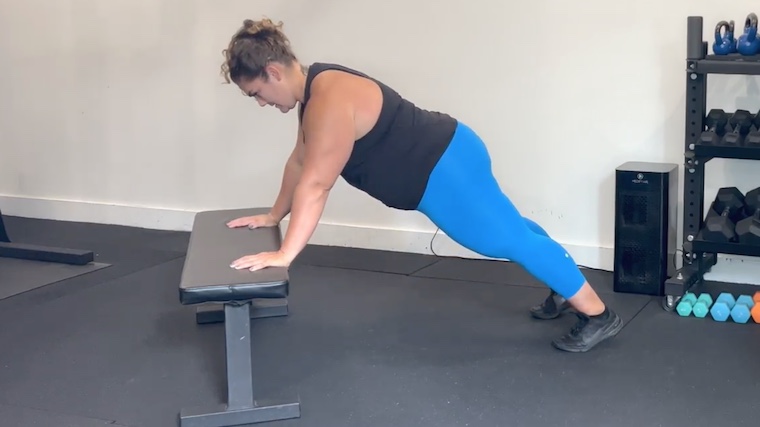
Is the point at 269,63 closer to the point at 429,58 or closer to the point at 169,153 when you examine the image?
the point at 429,58

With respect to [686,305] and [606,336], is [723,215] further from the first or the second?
[606,336]

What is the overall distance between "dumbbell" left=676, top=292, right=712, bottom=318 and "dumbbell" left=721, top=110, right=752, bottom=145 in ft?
1.79

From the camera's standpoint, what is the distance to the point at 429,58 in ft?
12.8

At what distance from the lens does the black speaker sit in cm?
328

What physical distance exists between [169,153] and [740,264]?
2780mm

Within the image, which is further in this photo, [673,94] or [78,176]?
[78,176]

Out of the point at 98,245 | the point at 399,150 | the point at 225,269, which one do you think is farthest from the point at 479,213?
the point at 98,245

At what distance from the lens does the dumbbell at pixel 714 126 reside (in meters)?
3.09

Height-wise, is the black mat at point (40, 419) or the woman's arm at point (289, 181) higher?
the woman's arm at point (289, 181)

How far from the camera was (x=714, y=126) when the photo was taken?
3156 millimetres

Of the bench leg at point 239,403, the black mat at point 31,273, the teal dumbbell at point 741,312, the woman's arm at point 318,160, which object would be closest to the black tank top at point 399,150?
the woman's arm at point 318,160

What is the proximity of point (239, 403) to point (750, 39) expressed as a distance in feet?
6.65

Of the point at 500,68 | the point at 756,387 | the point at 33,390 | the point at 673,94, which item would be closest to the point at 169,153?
the point at 500,68

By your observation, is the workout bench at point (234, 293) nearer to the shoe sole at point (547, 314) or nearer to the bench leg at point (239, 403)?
the bench leg at point (239, 403)
